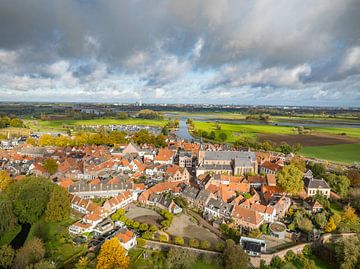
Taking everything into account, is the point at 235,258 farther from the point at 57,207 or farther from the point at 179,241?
the point at 57,207

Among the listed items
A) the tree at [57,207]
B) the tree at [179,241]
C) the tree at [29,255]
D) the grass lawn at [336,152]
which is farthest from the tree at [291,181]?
the grass lawn at [336,152]

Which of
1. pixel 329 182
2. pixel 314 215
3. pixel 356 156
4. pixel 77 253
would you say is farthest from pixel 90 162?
pixel 356 156

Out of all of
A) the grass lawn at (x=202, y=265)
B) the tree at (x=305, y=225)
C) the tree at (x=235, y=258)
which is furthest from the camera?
the tree at (x=305, y=225)

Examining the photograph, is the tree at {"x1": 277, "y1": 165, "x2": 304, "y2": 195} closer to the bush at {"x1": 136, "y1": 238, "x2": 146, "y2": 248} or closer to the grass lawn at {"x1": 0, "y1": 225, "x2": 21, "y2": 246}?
the bush at {"x1": 136, "y1": 238, "x2": 146, "y2": 248}

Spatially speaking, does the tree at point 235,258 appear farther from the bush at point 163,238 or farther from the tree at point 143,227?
the tree at point 143,227

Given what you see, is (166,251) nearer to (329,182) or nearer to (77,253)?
(77,253)

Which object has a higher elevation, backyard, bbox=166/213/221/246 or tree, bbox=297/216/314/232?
tree, bbox=297/216/314/232

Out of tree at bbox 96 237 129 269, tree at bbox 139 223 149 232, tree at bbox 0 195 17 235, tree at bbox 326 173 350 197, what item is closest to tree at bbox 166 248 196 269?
tree at bbox 96 237 129 269
